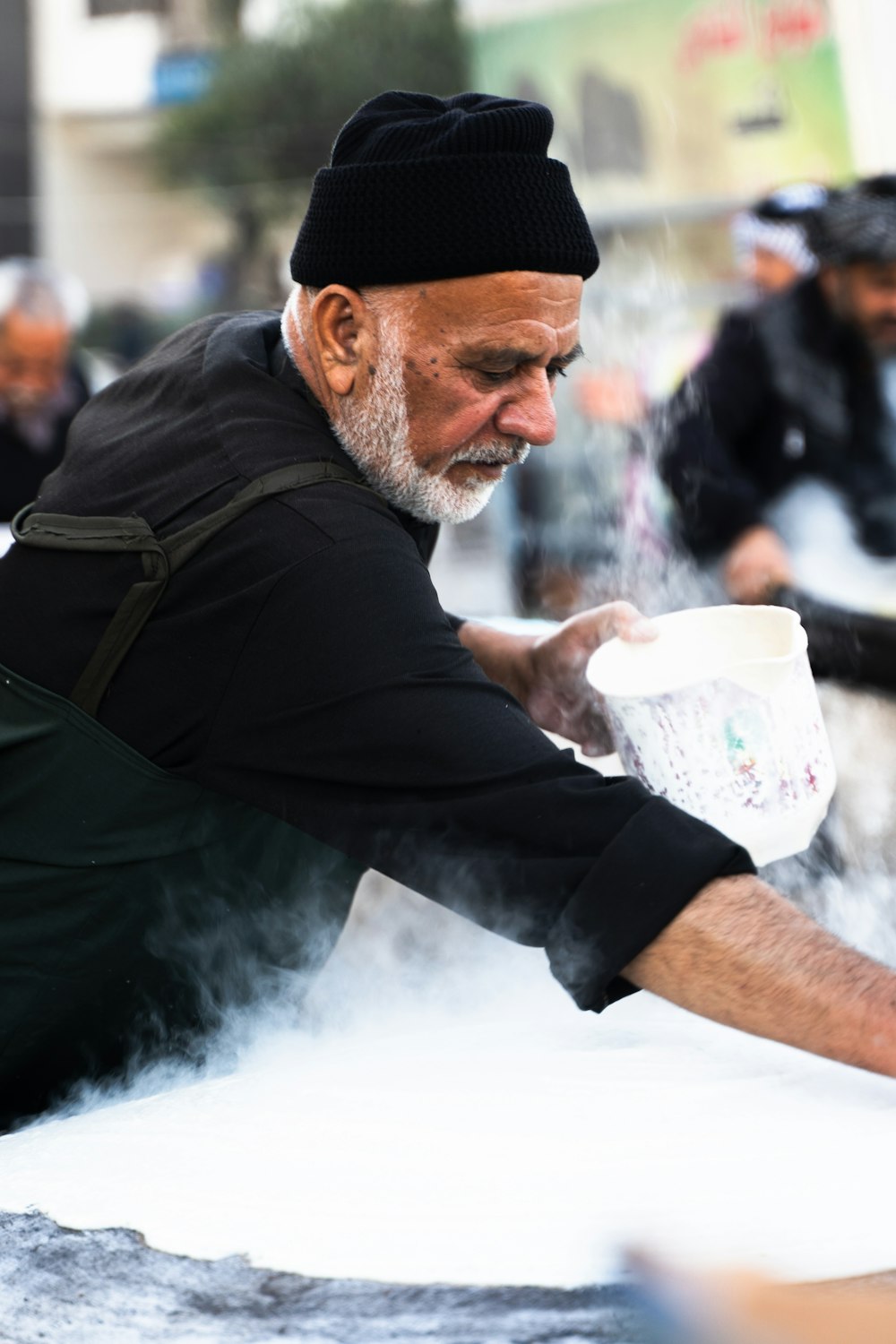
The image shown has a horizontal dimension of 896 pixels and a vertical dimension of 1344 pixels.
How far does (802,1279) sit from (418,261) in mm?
1068

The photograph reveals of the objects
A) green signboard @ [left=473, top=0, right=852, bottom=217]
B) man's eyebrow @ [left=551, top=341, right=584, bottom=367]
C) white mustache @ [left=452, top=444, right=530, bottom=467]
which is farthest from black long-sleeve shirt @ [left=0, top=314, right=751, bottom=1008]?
green signboard @ [left=473, top=0, right=852, bottom=217]

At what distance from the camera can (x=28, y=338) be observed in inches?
208

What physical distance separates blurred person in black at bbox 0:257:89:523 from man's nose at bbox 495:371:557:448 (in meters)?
3.55

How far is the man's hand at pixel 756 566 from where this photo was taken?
3.26 metres

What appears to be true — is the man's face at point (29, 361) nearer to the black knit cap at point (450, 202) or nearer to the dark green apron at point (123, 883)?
the dark green apron at point (123, 883)

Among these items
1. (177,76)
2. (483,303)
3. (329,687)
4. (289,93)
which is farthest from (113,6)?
(329,687)

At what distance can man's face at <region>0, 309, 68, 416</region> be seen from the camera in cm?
520

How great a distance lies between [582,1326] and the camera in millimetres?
1249

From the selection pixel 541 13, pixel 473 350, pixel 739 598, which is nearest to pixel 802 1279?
pixel 473 350

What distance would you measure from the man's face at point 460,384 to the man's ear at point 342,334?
2 cm

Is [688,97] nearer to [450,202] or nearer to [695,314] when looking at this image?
[695,314]

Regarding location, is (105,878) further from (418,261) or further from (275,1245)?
(418,261)

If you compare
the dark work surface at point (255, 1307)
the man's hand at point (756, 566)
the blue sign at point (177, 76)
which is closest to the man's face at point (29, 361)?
the man's hand at point (756, 566)

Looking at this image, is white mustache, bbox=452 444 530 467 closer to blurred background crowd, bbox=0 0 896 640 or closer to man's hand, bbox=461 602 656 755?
man's hand, bbox=461 602 656 755
